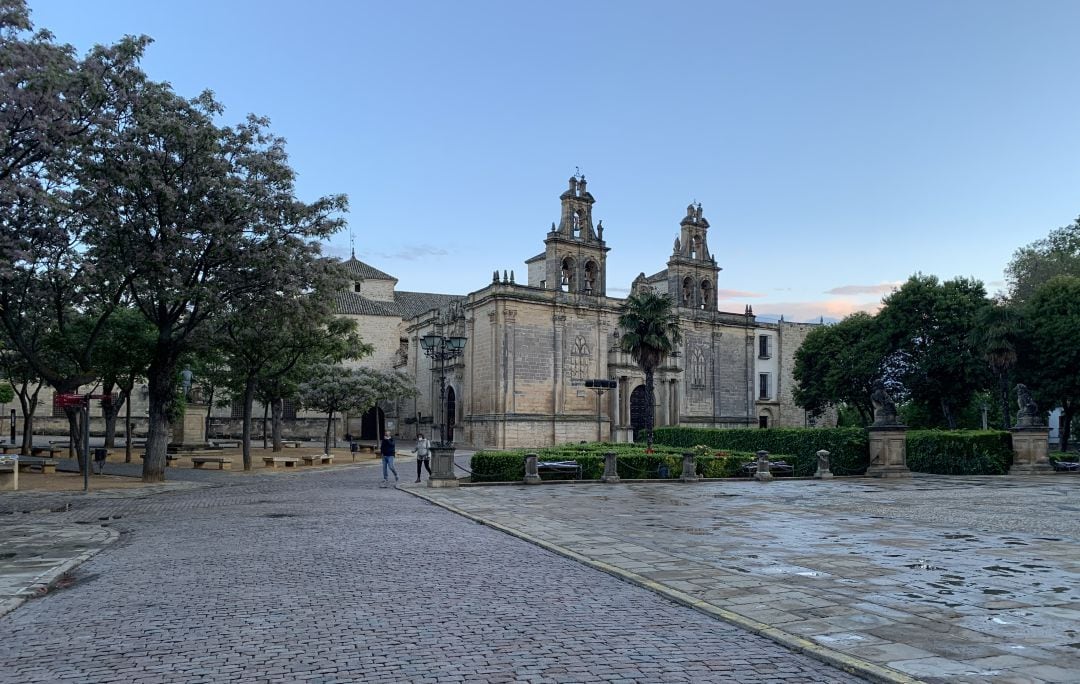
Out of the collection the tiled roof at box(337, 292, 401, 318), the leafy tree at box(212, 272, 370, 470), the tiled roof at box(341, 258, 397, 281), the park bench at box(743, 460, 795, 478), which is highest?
the tiled roof at box(341, 258, 397, 281)

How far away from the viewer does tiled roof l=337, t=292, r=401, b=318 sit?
62.8m

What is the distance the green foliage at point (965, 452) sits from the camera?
28.1 m

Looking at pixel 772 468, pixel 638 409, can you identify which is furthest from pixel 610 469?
pixel 638 409

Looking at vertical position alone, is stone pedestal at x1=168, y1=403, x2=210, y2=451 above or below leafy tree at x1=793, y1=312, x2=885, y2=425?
below

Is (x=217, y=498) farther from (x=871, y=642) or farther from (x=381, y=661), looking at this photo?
(x=871, y=642)

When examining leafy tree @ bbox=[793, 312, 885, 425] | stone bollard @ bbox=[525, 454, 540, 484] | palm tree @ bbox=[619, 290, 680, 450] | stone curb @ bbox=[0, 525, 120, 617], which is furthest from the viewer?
leafy tree @ bbox=[793, 312, 885, 425]

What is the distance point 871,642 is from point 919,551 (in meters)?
5.32

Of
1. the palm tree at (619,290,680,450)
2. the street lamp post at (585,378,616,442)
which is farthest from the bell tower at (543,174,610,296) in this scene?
the palm tree at (619,290,680,450)

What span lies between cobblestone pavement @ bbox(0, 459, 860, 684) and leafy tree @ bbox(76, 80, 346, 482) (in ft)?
37.1

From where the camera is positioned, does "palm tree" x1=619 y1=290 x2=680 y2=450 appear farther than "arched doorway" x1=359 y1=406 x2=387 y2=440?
No

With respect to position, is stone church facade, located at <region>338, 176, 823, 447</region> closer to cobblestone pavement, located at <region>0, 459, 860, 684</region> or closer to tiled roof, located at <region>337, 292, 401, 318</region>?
tiled roof, located at <region>337, 292, 401, 318</region>

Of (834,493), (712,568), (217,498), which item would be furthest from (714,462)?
(712,568)

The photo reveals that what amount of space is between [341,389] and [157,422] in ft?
53.0

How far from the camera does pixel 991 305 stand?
37.0 metres
